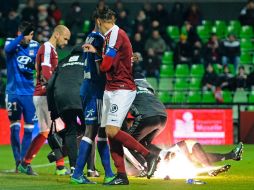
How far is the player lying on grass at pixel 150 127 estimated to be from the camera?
12.2 meters

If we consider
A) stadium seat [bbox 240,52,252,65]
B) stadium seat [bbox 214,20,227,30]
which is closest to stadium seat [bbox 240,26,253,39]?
stadium seat [bbox 214,20,227,30]

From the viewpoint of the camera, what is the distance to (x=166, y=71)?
2555 centimetres

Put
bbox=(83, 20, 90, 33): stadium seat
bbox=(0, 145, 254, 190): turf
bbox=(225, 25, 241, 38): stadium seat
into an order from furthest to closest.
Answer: bbox=(83, 20, 90, 33): stadium seat, bbox=(225, 25, 241, 38): stadium seat, bbox=(0, 145, 254, 190): turf

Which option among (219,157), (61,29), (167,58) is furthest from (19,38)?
(167,58)

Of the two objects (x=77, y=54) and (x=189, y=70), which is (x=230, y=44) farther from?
(x=77, y=54)

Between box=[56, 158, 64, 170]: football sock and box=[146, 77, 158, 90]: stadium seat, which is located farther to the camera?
box=[146, 77, 158, 90]: stadium seat

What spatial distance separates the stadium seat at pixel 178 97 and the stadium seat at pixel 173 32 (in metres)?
3.19

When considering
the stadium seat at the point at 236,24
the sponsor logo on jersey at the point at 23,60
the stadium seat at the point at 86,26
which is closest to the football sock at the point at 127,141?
the sponsor logo on jersey at the point at 23,60

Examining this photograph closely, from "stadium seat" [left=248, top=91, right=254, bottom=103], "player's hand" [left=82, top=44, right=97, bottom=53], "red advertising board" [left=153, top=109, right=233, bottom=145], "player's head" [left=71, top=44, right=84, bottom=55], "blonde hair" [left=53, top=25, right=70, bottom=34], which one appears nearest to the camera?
"player's hand" [left=82, top=44, right=97, bottom=53]

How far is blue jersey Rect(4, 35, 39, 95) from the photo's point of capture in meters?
13.4

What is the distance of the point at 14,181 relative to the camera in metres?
11.6

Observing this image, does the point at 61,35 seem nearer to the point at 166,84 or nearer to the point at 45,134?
the point at 45,134

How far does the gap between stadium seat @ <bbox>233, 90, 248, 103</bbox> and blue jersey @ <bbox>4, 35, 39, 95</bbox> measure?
11.1m

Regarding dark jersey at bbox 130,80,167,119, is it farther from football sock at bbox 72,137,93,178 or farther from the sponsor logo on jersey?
the sponsor logo on jersey
